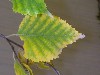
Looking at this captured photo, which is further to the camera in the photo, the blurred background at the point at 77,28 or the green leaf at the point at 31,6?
the blurred background at the point at 77,28

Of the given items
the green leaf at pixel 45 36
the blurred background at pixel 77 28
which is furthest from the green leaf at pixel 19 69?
the blurred background at pixel 77 28

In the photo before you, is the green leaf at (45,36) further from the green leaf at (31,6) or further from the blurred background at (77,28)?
the blurred background at (77,28)

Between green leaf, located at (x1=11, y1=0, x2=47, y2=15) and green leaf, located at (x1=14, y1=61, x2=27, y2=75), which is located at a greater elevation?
green leaf, located at (x1=11, y1=0, x2=47, y2=15)

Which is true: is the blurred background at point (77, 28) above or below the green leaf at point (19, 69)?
above

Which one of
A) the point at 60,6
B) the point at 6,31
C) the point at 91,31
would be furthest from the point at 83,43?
the point at 6,31

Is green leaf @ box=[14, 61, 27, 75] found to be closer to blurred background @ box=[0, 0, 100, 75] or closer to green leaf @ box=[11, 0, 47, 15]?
green leaf @ box=[11, 0, 47, 15]

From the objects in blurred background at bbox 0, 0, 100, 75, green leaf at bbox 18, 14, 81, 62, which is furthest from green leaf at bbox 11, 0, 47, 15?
blurred background at bbox 0, 0, 100, 75
